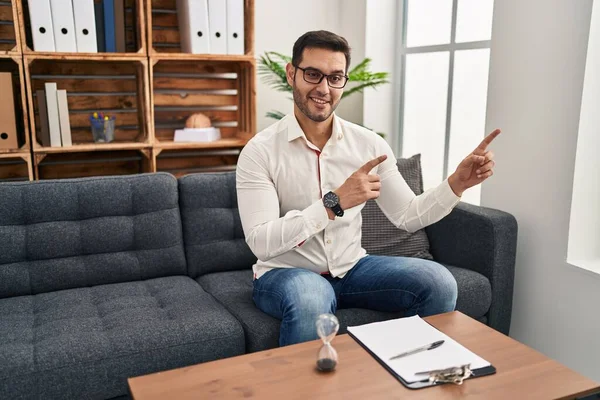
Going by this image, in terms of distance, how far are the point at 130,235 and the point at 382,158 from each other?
40.5 inches

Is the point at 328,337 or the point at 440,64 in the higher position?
the point at 440,64

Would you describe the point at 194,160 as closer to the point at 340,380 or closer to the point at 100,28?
the point at 100,28

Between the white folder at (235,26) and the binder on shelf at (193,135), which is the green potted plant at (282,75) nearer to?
the white folder at (235,26)

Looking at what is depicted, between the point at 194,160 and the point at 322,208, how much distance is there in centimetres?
180

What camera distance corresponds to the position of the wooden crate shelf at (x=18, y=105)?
2.59m

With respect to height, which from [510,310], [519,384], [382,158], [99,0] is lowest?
[510,310]

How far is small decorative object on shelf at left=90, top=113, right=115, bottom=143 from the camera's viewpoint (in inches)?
113

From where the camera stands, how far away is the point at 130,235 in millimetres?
2139

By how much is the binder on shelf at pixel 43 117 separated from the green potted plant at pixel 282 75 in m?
1.05

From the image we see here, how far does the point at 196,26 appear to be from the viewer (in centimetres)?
280

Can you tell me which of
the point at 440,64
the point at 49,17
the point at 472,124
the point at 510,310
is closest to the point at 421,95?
the point at 440,64

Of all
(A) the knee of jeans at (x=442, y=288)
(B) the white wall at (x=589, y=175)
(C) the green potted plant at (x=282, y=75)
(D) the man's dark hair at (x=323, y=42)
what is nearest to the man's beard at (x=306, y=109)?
(D) the man's dark hair at (x=323, y=42)

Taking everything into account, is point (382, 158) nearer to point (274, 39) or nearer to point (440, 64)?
point (440, 64)

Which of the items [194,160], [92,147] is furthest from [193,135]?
[92,147]
